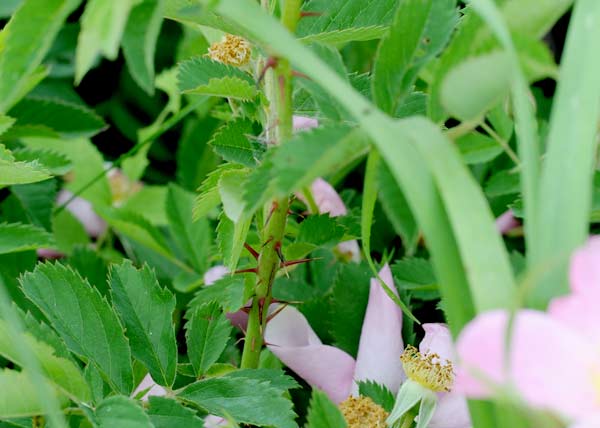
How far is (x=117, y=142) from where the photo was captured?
1087mm

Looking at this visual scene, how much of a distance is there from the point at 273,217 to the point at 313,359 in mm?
120

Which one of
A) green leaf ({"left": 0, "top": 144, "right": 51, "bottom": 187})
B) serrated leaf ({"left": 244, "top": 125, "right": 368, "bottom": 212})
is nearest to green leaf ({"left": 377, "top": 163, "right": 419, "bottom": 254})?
serrated leaf ({"left": 244, "top": 125, "right": 368, "bottom": 212})

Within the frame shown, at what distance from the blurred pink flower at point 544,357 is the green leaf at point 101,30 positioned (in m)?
0.14

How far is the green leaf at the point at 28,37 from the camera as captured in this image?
1.05 ft

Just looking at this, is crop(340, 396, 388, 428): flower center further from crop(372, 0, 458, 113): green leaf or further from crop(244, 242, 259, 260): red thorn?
crop(372, 0, 458, 113): green leaf

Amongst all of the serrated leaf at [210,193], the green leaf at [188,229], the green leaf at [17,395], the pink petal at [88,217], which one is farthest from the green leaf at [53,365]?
the pink petal at [88,217]

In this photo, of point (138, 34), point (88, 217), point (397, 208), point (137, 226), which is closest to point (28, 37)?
point (138, 34)

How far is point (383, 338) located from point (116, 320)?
166 millimetres

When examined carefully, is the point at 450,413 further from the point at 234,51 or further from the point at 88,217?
the point at 88,217

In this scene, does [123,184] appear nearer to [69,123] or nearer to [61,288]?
[69,123]

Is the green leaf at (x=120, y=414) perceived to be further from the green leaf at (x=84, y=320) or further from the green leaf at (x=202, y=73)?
the green leaf at (x=202, y=73)

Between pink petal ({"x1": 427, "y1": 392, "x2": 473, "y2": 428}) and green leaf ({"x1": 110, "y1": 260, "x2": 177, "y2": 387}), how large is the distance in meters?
0.15

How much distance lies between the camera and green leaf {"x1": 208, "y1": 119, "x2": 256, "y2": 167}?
47 centimetres

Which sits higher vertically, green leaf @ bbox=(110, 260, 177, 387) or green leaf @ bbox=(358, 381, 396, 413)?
green leaf @ bbox=(110, 260, 177, 387)
